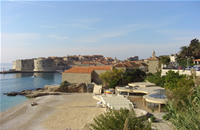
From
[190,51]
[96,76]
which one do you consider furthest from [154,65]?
[96,76]

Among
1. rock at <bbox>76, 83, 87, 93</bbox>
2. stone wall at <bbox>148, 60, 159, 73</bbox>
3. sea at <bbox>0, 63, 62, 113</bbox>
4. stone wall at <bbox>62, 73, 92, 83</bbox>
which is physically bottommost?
sea at <bbox>0, 63, 62, 113</bbox>

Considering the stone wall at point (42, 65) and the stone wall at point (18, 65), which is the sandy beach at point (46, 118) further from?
the stone wall at point (18, 65)

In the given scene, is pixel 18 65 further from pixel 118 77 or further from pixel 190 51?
pixel 190 51

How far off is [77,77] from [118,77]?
796 cm

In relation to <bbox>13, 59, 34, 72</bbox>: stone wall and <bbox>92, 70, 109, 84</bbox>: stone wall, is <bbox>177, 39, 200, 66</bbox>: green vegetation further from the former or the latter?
<bbox>13, 59, 34, 72</bbox>: stone wall

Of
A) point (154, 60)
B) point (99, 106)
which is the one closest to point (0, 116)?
point (99, 106)

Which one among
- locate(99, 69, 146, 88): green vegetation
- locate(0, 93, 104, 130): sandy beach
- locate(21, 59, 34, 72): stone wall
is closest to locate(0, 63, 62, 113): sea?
locate(0, 93, 104, 130): sandy beach

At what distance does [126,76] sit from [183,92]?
15.3 metres

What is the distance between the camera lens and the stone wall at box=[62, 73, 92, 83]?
29312mm

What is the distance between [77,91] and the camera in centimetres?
2839

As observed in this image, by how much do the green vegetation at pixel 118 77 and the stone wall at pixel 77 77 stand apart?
3.54m

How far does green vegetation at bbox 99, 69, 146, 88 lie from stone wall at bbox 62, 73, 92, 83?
3.54 m

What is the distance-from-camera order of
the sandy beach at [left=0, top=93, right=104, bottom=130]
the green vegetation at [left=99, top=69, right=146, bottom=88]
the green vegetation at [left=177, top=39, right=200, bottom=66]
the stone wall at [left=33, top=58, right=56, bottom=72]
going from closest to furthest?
the sandy beach at [left=0, top=93, right=104, bottom=130] → the green vegetation at [left=99, top=69, right=146, bottom=88] → the green vegetation at [left=177, top=39, right=200, bottom=66] → the stone wall at [left=33, top=58, right=56, bottom=72]

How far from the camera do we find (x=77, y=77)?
29969mm
